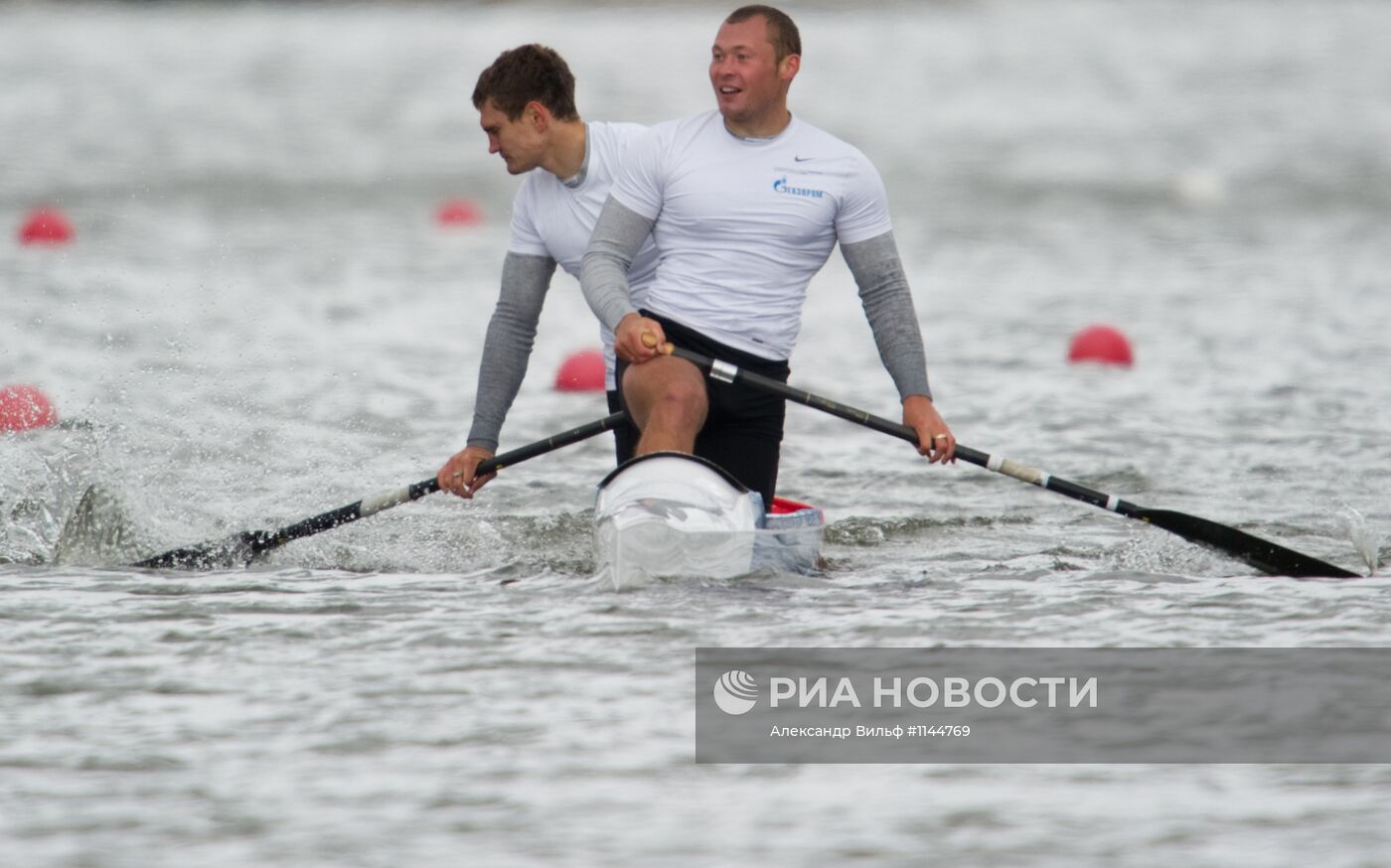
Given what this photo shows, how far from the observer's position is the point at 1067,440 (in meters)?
8.78

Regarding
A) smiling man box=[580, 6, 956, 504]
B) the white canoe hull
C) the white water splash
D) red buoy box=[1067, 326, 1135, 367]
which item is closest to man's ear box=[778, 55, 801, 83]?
smiling man box=[580, 6, 956, 504]

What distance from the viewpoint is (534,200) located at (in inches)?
228

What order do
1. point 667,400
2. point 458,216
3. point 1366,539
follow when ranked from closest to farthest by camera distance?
point 667,400
point 1366,539
point 458,216

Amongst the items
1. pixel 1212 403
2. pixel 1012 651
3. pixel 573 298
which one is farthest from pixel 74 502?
pixel 573 298

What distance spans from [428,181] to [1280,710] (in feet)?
54.4

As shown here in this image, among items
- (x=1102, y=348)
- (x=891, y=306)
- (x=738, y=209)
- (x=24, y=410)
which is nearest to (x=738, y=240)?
(x=738, y=209)

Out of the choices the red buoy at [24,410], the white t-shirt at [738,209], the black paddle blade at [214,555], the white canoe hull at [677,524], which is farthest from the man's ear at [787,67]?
the red buoy at [24,410]

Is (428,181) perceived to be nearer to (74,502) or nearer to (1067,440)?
(1067,440)

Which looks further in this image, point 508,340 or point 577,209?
point 508,340

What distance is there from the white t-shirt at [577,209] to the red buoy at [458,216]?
1135 cm

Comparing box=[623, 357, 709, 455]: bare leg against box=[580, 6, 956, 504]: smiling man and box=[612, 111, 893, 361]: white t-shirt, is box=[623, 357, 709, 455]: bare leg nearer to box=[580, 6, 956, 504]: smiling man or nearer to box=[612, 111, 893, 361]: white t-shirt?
box=[580, 6, 956, 504]: smiling man

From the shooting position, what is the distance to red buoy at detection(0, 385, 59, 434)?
826cm

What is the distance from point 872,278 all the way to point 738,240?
409 mm

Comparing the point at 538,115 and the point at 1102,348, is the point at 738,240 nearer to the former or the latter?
the point at 538,115
